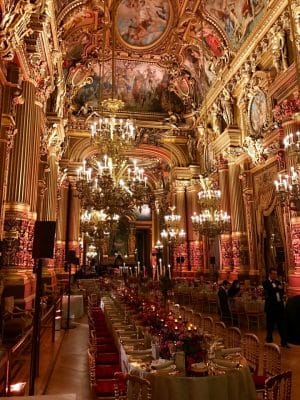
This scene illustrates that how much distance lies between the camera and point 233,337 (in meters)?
4.45

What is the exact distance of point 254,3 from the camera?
12414mm

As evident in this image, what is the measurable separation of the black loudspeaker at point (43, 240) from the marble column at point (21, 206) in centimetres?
340

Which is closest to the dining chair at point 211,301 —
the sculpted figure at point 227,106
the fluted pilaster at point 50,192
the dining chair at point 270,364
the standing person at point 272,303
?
the standing person at point 272,303

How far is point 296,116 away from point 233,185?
17.3 ft

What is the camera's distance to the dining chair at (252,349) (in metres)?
3.93

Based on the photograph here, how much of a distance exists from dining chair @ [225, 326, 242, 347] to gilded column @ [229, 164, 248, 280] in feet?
29.9

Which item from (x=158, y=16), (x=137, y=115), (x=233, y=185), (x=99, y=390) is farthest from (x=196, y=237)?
(x=99, y=390)

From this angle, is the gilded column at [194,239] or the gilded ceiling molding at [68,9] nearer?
the gilded ceiling molding at [68,9]

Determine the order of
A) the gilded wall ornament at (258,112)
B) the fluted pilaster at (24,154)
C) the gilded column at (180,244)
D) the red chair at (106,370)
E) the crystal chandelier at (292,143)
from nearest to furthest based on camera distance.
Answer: the red chair at (106,370) < the crystal chandelier at (292,143) < the fluted pilaster at (24,154) < the gilded wall ornament at (258,112) < the gilded column at (180,244)

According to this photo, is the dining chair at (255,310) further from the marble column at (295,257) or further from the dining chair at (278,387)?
the dining chair at (278,387)

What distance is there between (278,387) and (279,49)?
10.9 m

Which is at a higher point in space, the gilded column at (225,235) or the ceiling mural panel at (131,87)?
the ceiling mural panel at (131,87)

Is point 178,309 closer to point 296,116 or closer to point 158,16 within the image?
point 296,116

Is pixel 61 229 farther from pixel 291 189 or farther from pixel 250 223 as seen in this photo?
pixel 291 189
